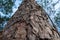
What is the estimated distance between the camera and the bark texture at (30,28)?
1.41m

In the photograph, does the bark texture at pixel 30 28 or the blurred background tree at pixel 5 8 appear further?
the blurred background tree at pixel 5 8

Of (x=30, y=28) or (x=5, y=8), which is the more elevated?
(x=5, y=8)

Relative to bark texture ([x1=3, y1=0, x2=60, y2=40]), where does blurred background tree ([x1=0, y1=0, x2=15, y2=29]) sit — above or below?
above

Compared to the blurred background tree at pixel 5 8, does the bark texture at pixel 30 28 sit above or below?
below

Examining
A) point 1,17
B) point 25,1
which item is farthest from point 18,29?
point 1,17

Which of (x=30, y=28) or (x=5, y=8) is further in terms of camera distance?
(x=5, y=8)

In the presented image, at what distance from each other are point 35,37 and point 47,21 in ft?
1.25

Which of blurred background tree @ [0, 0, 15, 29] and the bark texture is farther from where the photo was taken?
blurred background tree @ [0, 0, 15, 29]

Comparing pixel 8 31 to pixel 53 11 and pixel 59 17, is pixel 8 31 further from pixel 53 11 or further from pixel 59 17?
pixel 53 11

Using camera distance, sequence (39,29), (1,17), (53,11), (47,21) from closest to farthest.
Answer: (39,29) < (47,21) < (1,17) < (53,11)

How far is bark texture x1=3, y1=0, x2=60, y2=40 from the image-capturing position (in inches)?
55.5

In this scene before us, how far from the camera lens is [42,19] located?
1739 mm

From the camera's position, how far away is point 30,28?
1485 millimetres

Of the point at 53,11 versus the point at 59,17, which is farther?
A: the point at 53,11
